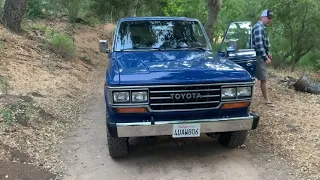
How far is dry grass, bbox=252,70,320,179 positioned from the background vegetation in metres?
6.97

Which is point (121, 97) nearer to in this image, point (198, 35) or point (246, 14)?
point (198, 35)

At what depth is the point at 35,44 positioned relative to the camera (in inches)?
464

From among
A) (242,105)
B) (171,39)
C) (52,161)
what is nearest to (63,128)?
(52,161)

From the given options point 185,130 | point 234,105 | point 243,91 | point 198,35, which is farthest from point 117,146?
point 198,35

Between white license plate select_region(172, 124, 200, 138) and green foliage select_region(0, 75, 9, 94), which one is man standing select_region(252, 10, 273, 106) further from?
green foliage select_region(0, 75, 9, 94)

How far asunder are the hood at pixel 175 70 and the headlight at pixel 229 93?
0.40ft

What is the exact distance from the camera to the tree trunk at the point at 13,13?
11.9 m

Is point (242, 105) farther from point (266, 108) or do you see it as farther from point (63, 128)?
point (63, 128)

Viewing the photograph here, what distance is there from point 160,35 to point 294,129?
2.67 m

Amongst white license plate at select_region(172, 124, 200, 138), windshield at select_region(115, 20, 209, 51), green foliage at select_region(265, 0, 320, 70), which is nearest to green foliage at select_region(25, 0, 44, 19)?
green foliage at select_region(265, 0, 320, 70)

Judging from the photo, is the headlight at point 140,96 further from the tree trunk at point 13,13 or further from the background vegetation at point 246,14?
the background vegetation at point 246,14

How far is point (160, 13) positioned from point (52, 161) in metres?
21.7

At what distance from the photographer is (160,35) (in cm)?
638

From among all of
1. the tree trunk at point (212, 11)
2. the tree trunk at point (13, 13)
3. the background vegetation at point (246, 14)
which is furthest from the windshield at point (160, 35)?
the background vegetation at point (246, 14)
